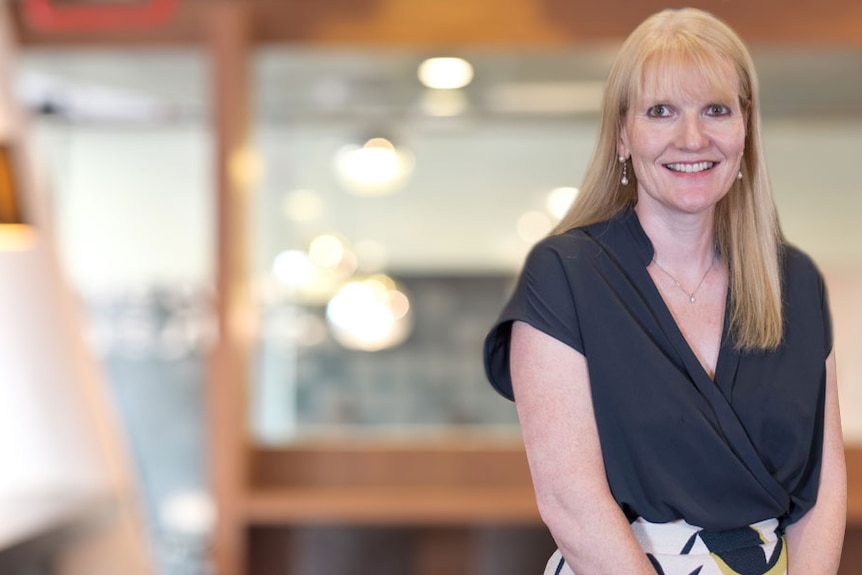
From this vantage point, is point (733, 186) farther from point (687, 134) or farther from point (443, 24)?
point (443, 24)

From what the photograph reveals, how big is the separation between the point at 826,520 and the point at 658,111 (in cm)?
56

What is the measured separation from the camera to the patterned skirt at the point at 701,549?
1.60 m

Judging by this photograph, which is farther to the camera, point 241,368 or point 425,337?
point 425,337

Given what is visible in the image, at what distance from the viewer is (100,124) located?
24.0ft

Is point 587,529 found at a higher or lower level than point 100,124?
lower

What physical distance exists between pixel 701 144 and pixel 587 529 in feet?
1.59

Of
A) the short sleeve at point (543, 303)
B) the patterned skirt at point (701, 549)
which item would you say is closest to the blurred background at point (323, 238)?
the short sleeve at point (543, 303)

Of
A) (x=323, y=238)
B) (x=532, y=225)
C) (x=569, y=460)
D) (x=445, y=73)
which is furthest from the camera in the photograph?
(x=532, y=225)

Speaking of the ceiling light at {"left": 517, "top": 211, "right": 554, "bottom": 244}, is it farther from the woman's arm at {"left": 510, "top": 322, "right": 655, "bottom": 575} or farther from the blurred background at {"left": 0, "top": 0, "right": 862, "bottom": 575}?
the woman's arm at {"left": 510, "top": 322, "right": 655, "bottom": 575}

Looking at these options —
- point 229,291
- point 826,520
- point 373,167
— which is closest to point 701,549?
point 826,520

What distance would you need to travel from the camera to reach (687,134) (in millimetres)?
1612

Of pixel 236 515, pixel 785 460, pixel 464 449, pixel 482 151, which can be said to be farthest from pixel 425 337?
pixel 785 460

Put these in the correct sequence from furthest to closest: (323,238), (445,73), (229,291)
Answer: (323,238) → (445,73) → (229,291)

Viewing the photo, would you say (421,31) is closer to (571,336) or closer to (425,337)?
(425,337)
